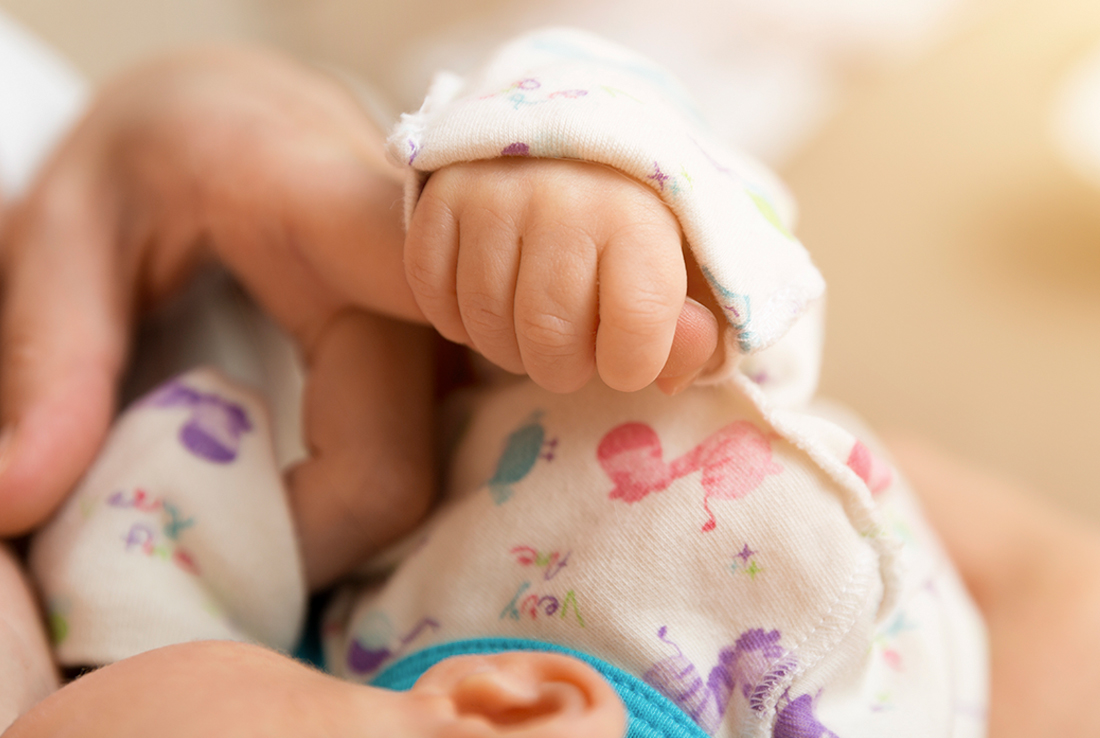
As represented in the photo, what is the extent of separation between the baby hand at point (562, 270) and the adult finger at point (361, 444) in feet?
0.54

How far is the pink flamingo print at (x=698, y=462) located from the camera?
36cm

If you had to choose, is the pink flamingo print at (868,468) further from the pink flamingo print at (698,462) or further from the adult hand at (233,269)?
the adult hand at (233,269)

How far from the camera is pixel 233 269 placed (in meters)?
0.55

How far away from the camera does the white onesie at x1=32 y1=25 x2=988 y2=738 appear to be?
0.33m

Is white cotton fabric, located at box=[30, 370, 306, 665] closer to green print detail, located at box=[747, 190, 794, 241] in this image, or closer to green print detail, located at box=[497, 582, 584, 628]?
green print detail, located at box=[497, 582, 584, 628]

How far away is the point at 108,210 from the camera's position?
553mm

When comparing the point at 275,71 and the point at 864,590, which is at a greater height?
the point at 275,71

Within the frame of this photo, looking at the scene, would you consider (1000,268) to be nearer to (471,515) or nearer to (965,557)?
(965,557)

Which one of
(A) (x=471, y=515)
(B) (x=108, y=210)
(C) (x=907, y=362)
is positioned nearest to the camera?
(A) (x=471, y=515)

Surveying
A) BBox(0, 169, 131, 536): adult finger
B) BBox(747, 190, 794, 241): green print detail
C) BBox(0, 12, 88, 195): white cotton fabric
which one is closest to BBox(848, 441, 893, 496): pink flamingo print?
BBox(747, 190, 794, 241): green print detail

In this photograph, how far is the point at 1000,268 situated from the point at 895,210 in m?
0.15

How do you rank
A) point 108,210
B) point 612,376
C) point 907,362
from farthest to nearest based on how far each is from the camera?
point 907,362 < point 108,210 < point 612,376

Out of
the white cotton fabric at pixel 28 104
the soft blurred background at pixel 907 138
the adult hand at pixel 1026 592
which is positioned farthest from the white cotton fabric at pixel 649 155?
the soft blurred background at pixel 907 138

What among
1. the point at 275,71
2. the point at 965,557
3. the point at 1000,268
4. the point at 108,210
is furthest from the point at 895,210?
the point at 108,210
